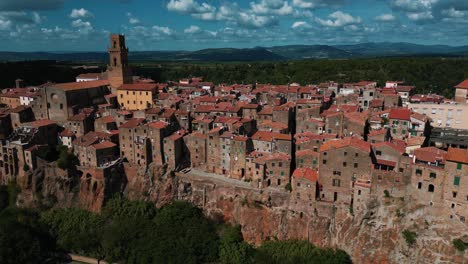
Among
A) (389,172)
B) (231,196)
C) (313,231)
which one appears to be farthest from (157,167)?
(389,172)

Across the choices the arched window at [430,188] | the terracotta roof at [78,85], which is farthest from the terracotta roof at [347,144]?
the terracotta roof at [78,85]

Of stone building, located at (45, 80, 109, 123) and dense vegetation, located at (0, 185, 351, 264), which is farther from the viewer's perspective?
stone building, located at (45, 80, 109, 123)

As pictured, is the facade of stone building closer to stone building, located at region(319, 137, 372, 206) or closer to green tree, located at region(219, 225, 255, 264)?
stone building, located at region(319, 137, 372, 206)

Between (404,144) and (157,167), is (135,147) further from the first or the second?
(404,144)

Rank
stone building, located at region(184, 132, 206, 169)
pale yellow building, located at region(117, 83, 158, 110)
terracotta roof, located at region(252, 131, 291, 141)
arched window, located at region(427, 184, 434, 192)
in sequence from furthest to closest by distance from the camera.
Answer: pale yellow building, located at region(117, 83, 158, 110) < stone building, located at region(184, 132, 206, 169) < terracotta roof, located at region(252, 131, 291, 141) < arched window, located at region(427, 184, 434, 192)

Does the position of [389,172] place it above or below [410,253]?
above

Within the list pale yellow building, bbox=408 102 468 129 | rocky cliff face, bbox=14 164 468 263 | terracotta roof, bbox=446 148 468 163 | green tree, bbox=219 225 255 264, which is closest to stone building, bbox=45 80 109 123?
rocky cliff face, bbox=14 164 468 263

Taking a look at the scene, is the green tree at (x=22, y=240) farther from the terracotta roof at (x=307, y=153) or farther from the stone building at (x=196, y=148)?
the terracotta roof at (x=307, y=153)

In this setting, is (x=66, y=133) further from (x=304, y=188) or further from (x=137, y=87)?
(x=304, y=188)
